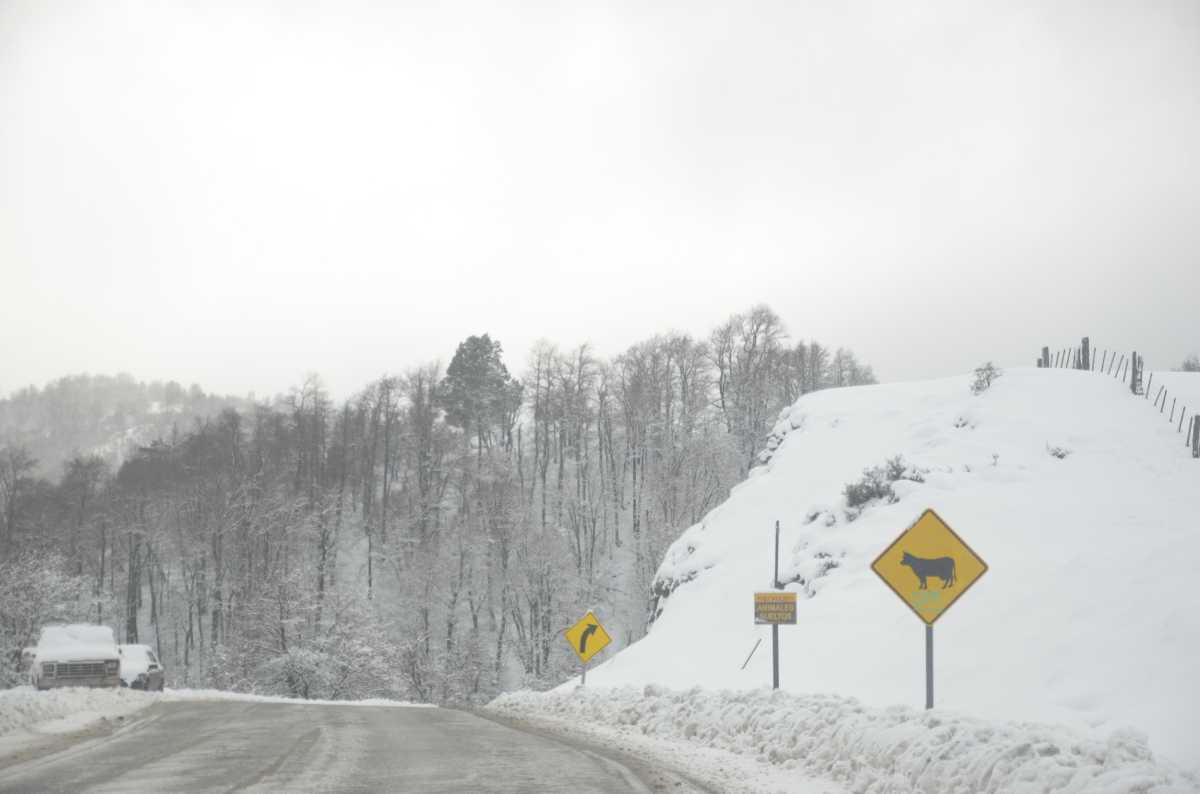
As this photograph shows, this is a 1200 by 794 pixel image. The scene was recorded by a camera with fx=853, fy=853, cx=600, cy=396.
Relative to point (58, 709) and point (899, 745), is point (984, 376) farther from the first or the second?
point (58, 709)

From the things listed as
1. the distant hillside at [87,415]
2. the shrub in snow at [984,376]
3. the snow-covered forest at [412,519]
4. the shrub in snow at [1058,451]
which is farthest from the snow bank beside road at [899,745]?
the distant hillside at [87,415]

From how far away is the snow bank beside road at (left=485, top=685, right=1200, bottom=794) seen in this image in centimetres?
681

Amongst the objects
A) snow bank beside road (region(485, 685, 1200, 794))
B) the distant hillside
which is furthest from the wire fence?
the distant hillside

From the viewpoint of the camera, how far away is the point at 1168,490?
2261 cm

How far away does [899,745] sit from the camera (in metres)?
8.65

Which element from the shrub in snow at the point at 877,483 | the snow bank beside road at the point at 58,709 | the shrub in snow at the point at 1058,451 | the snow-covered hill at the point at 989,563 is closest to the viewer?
the snow-covered hill at the point at 989,563

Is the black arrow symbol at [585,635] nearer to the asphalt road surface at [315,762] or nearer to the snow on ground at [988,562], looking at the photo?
the snow on ground at [988,562]

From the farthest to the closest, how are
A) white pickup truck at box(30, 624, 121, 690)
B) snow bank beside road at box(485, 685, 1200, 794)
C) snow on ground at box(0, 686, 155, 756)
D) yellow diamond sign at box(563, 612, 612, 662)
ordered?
white pickup truck at box(30, 624, 121, 690), yellow diamond sign at box(563, 612, 612, 662), snow on ground at box(0, 686, 155, 756), snow bank beside road at box(485, 685, 1200, 794)

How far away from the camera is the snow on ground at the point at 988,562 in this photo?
11.5 metres

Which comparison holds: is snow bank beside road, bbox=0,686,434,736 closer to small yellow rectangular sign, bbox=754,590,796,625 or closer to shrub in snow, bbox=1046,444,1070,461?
small yellow rectangular sign, bbox=754,590,796,625

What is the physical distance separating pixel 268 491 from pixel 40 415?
145417mm

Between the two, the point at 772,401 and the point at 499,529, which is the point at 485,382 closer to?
the point at 499,529

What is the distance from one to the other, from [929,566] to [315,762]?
711 cm

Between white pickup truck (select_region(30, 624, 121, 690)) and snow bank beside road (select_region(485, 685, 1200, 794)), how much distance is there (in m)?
13.6
